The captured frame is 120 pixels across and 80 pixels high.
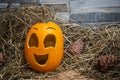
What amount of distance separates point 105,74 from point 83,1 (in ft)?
2.75

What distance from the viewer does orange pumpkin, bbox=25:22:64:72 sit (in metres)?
2.11

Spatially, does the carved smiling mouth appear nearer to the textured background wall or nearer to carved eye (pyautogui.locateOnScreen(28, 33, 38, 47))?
carved eye (pyautogui.locateOnScreen(28, 33, 38, 47))

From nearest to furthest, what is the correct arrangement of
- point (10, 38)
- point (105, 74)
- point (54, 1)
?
point (105, 74) < point (10, 38) < point (54, 1)

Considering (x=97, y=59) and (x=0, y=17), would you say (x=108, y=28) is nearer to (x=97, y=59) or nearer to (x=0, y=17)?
→ (x=97, y=59)

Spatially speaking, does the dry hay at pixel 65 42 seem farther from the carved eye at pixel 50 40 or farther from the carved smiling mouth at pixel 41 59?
the carved eye at pixel 50 40

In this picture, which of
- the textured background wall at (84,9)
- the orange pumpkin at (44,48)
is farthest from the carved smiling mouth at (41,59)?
the textured background wall at (84,9)

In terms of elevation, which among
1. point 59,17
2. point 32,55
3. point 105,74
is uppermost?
point 59,17

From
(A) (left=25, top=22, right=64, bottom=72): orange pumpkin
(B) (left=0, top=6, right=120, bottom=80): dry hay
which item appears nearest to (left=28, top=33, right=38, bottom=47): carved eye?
(A) (left=25, top=22, right=64, bottom=72): orange pumpkin

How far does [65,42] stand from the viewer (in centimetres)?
249

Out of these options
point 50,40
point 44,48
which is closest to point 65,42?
point 50,40

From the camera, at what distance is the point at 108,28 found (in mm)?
2672

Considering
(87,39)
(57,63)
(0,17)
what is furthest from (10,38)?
(87,39)

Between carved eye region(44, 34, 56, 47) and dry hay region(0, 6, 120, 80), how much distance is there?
199 mm

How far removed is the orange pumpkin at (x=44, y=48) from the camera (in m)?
2.11
